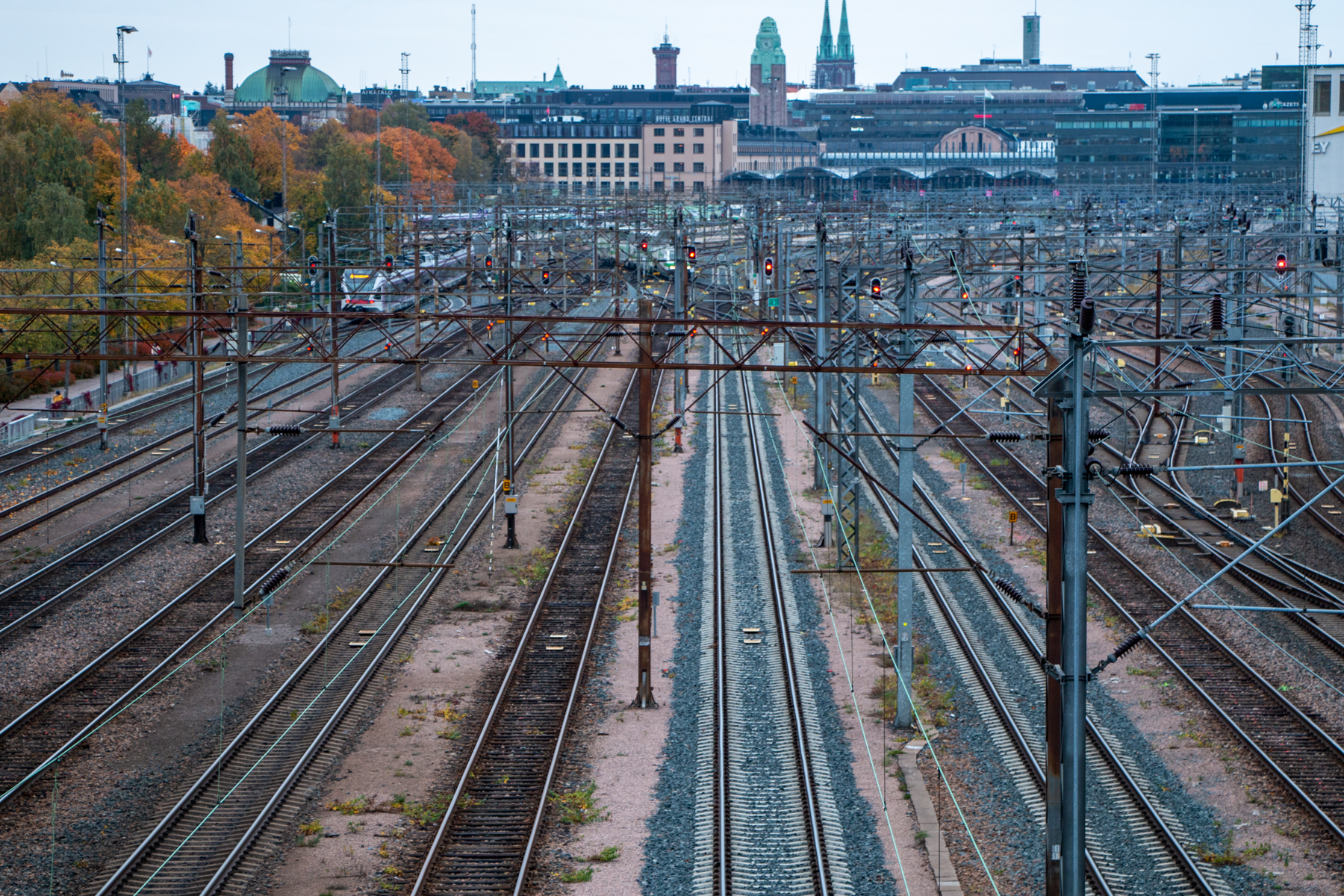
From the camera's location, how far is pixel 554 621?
21234mm

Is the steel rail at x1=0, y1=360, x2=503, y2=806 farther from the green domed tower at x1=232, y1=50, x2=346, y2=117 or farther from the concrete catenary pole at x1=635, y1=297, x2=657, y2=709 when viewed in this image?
the green domed tower at x1=232, y1=50, x2=346, y2=117

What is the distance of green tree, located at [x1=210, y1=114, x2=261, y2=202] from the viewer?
71.7 metres

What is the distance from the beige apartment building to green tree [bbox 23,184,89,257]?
88.2 meters

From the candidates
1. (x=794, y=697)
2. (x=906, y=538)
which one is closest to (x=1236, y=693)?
(x=906, y=538)

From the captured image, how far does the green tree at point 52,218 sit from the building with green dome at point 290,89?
128061mm

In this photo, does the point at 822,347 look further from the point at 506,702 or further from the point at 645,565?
the point at 506,702

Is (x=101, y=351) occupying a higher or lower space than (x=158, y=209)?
lower

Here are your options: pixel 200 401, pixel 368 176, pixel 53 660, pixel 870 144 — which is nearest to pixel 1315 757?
pixel 53 660

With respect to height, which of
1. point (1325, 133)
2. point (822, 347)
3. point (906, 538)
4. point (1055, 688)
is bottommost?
point (1055, 688)

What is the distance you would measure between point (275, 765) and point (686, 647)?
612 cm

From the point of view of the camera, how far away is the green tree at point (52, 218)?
4897 centimetres

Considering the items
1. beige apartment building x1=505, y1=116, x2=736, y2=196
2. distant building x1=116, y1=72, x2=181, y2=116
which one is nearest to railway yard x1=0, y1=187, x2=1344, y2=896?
beige apartment building x1=505, y1=116, x2=736, y2=196

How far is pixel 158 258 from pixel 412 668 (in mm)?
33576

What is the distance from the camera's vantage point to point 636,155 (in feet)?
456
